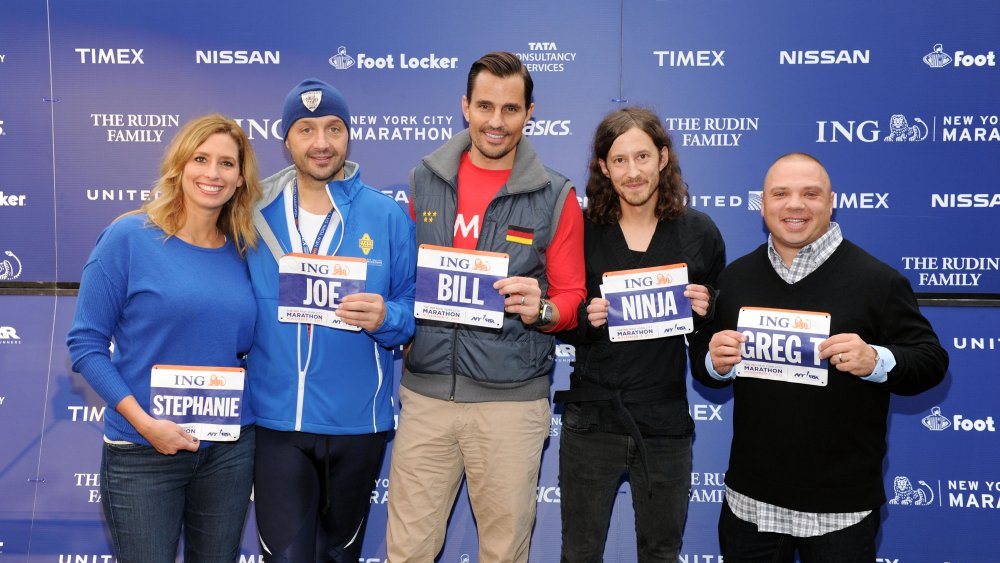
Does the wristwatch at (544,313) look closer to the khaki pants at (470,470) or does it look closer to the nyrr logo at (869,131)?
the khaki pants at (470,470)

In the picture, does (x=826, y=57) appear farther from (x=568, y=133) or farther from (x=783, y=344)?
(x=783, y=344)

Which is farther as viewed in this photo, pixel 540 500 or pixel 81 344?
pixel 540 500

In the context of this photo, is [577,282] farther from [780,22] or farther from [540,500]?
[780,22]

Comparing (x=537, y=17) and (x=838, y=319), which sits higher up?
(x=537, y=17)

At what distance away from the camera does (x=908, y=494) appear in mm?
3893

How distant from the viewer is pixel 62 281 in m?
4.04

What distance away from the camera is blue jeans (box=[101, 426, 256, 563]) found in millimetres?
2258

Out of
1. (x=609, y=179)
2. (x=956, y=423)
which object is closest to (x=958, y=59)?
(x=956, y=423)

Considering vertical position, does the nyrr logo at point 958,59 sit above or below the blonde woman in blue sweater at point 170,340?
above

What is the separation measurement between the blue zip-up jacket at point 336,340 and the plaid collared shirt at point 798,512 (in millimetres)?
1357

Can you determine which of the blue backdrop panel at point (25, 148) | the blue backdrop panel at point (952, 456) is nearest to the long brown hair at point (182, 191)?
the blue backdrop panel at point (25, 148)

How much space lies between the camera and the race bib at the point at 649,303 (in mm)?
2650

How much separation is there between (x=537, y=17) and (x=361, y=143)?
48.1 inches

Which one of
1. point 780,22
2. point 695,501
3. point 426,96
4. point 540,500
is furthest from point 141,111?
→ point 695,501
